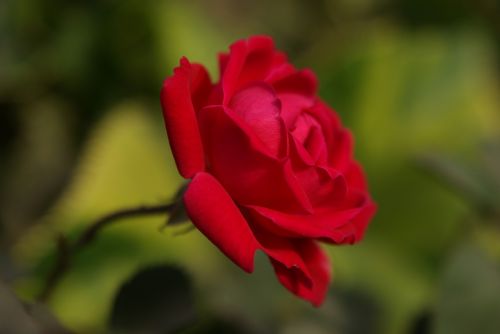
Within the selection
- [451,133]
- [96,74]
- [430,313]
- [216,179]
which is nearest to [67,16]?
[96,74]

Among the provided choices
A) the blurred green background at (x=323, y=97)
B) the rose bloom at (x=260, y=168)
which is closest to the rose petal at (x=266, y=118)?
the rose bloom at (x=260, y=168)

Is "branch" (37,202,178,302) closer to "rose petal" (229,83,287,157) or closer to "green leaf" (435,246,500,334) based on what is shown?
"rose petal" (229,83,287,157)

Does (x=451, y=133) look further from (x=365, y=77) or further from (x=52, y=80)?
(x=52, y=80)

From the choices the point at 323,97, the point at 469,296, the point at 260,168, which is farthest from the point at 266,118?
the point at 323,97

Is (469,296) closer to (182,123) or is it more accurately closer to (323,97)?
(182,123)

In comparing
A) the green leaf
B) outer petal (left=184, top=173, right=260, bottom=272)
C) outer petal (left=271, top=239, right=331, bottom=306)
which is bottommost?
the green leaf

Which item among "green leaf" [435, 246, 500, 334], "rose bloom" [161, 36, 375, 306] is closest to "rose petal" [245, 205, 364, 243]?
"rose bloom" [161, 36, 375, 306]
